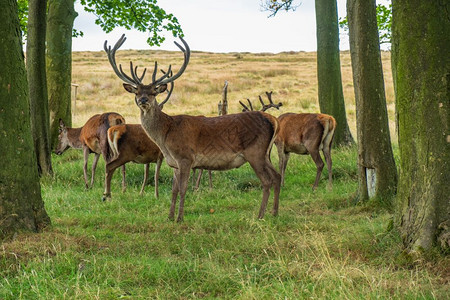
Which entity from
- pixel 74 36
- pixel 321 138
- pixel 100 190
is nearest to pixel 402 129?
pixel 321 138

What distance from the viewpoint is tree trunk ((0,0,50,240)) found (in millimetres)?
6027

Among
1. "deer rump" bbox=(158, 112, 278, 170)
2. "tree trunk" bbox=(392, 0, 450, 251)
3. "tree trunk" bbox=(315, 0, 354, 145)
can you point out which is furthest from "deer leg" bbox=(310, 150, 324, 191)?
"tree trunk" bbox=(392, 0, 450, 251)

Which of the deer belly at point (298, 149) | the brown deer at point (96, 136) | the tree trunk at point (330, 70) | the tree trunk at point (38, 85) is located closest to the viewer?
the brown deer at point (96, 136)

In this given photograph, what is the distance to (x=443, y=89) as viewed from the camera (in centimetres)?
521

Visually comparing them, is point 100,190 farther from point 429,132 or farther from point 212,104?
point 212,104

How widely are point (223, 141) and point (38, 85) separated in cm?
504

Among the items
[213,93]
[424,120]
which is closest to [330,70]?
[424,120]

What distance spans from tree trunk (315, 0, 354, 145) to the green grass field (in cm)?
479

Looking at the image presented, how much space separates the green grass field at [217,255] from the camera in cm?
441

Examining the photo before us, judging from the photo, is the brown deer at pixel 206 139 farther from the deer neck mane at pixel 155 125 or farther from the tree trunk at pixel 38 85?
the tree trunk at pixel 38 85

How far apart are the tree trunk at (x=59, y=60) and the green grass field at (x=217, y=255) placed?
18.5ft

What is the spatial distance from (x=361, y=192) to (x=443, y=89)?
320 centimetres

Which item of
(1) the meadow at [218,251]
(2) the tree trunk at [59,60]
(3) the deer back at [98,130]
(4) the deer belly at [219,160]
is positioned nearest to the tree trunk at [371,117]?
(1) the meadow at [218,251]

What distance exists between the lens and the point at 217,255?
5562mm
